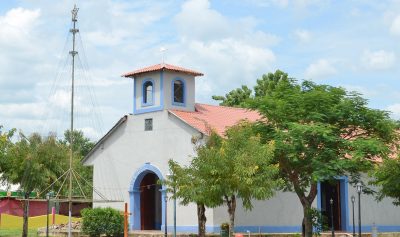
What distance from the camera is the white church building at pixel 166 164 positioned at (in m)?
39.0

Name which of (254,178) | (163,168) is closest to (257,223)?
(163,168)

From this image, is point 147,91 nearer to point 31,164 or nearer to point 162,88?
point 162,88

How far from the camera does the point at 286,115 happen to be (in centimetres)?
3288

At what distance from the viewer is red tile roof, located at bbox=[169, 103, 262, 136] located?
3850 cm

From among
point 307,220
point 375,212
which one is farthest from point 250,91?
point 307,220

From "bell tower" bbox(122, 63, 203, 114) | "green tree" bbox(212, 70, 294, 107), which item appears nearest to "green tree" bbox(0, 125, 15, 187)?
"bell tower" bbox(122, 63, 203, 114)

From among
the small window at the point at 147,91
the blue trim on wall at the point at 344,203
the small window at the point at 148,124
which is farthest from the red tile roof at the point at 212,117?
the blue trim on wall at the point at 344,203

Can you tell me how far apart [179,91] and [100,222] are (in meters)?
9.12

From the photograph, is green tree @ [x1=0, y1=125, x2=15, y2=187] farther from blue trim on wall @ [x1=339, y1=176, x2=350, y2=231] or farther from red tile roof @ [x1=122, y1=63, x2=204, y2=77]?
blue trim on wall @ [x1=339, y1=176, x2=350, y2=231]

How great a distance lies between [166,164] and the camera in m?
39.8

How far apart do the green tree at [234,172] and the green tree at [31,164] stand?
13500mm

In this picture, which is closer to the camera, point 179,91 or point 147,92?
point 179,91

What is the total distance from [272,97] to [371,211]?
14.7 m

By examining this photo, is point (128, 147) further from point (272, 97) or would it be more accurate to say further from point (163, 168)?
point (272, 97)
